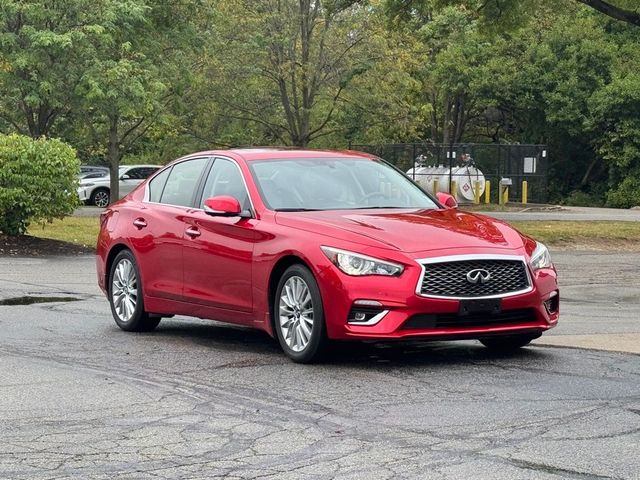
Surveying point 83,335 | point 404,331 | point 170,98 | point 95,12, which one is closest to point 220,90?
point 170,98

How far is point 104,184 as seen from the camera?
44969 mm

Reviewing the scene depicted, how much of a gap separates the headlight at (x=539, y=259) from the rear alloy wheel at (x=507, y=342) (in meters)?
0.56

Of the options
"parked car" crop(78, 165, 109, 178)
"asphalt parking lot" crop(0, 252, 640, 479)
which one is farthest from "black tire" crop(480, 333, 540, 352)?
"parked car" crop(78, 165, 109, 178)

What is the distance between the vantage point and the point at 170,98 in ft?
129

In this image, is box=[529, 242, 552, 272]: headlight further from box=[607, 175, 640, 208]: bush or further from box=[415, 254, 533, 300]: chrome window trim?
box=[607, 175, 640, 208]: bush

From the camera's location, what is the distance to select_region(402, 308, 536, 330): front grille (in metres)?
8.63

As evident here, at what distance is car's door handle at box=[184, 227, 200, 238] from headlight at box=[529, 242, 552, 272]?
276cm

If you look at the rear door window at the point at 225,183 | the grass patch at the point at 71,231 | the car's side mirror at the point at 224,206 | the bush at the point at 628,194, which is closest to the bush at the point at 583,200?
the bush at the point at 628,194

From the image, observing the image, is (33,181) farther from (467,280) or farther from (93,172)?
(93,172)

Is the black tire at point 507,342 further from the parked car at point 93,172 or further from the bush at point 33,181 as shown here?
the parked car at point 93,172

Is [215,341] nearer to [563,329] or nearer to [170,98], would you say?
[563,329]

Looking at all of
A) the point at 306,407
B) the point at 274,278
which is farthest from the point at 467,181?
the point at 306,407

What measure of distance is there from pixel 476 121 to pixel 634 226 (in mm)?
28516

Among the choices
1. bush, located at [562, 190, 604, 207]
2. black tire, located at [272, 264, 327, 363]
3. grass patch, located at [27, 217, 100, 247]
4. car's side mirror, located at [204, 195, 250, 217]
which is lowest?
bush, located at [562, 190, 604, 207]
